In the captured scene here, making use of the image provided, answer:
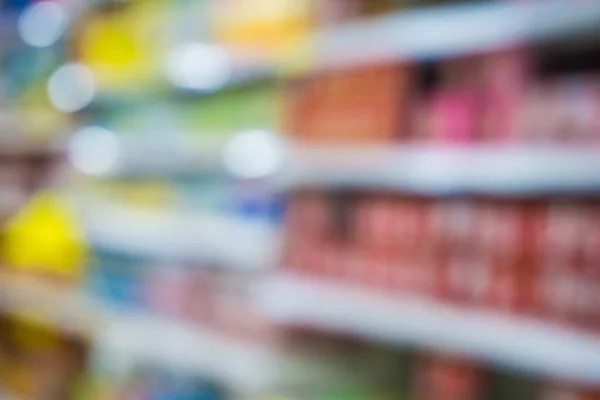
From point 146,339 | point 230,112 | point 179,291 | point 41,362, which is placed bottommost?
point 41,362

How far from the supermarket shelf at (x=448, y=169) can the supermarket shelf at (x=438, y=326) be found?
21cm

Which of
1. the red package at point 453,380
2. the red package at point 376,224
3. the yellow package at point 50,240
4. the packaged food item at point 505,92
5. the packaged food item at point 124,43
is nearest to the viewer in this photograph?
the packaged food item at point 505,92

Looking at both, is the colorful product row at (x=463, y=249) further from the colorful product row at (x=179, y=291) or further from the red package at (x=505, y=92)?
the colorful product row at (x=179, y=291)

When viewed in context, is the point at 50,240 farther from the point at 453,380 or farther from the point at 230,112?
the point at 453,380

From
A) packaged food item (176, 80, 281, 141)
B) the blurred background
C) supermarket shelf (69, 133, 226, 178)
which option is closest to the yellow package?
the blurred background

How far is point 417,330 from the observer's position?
1.58 meters

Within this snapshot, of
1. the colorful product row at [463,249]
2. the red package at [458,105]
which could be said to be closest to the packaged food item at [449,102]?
the red package at [458,105]

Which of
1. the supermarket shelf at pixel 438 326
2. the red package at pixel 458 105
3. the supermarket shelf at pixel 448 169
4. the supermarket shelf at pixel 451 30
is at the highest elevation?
the supermarket shelf at pixel 451 30

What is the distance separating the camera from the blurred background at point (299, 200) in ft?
4.58

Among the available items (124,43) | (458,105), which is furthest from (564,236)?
(124,43)

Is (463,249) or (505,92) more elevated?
(505,92)

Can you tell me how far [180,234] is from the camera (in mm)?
2400

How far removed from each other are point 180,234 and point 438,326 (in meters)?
1.03

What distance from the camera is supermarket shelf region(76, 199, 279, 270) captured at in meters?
2.14
